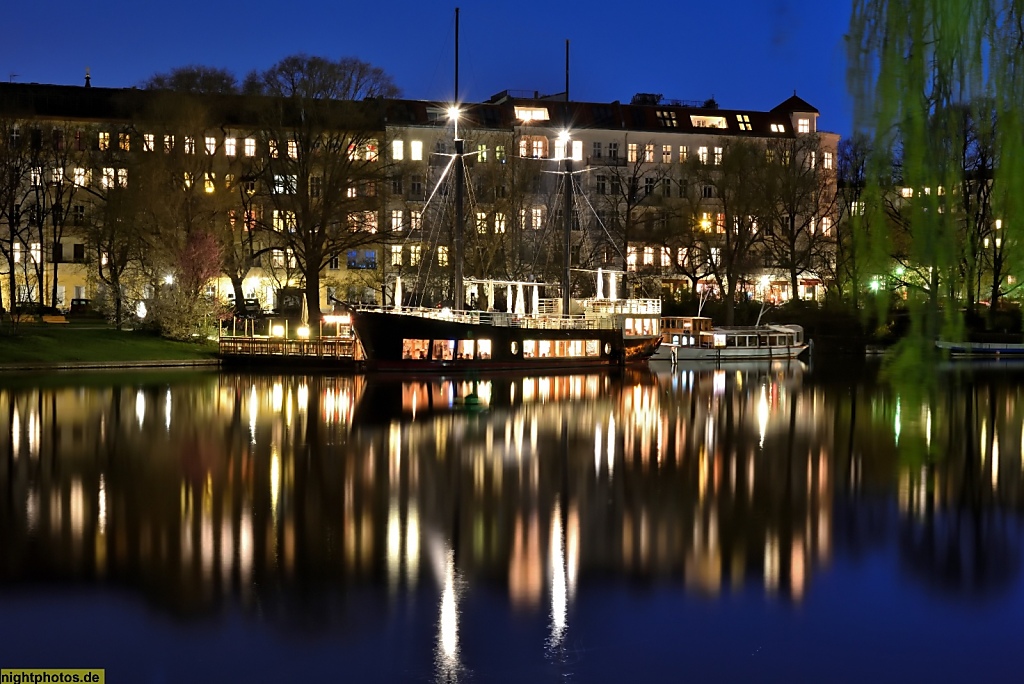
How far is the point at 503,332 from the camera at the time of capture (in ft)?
192

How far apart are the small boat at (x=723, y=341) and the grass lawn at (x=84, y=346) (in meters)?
29.0

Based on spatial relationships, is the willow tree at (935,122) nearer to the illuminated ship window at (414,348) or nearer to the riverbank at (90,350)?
the illuminated ship window at (414,348)

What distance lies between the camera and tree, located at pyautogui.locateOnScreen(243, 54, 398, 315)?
66.8 metres

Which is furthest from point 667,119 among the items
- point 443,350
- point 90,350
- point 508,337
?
point 90,350

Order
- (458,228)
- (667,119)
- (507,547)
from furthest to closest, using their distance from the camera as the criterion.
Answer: (667,119) < (458,228) < (507,547)

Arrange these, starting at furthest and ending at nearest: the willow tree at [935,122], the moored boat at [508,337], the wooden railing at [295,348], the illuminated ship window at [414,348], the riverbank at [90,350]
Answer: the wooden railing at [295,348], the illuminated ship window at [414,348], the moored boat at [508,337], the riverbank at [90,350], the willow tree at [935,122]

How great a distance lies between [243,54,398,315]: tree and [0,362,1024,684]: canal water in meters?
31.6

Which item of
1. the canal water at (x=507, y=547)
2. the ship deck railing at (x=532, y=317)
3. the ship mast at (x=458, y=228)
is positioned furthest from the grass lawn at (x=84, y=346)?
the canal water at (x=507, y=547)

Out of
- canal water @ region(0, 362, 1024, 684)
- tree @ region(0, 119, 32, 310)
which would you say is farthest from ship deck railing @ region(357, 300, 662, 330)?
tree @ region(0, 119, 32, 310)

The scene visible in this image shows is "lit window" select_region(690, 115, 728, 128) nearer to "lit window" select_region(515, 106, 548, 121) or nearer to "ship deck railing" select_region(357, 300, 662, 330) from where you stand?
"lit window" select_region(515, 106, 548, 121)

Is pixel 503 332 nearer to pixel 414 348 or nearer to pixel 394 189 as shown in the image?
pixel 414 348

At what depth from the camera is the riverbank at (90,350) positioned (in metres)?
53.9

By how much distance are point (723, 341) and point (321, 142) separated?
1121 inches

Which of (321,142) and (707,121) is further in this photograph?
(707,121)
